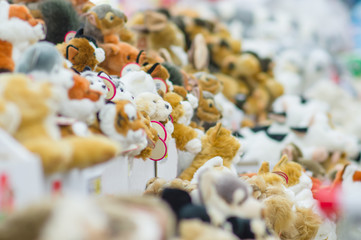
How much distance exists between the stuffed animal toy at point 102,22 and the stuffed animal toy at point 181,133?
378mm

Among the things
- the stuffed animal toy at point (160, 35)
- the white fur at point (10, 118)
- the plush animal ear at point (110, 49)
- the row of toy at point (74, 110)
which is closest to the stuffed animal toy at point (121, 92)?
the row of toy at point (74, 110)

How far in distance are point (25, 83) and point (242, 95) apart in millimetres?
2370

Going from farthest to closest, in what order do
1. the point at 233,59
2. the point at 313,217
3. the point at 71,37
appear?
the point at 233,59
the point at 71,37
the point at 313,217

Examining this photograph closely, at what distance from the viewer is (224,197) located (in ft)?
3.21

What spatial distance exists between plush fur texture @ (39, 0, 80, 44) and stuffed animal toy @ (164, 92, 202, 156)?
48cm

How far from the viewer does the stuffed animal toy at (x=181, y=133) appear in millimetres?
1621

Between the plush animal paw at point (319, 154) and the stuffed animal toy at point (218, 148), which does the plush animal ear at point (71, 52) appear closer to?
the stuffed animal toy at point (218, 148)

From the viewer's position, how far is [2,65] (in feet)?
4.05

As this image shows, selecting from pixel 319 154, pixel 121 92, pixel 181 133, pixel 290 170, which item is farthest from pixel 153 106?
pixel 319 154

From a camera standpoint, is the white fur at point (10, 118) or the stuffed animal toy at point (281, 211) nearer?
the white fur at point (10, 118)

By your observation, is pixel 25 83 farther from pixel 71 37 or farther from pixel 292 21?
pixel 292 21

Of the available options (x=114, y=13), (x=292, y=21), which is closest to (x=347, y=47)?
(x=292, y=21)

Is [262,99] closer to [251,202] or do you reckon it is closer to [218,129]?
[218,129]

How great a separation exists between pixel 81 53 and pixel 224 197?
733 millimetres
